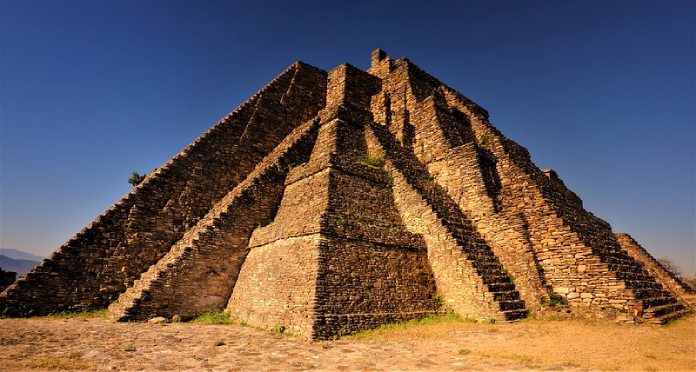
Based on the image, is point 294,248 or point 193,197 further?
point 193,197

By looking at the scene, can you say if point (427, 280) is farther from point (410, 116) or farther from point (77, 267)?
point (77, 267)

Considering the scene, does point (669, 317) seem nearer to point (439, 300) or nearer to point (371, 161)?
point (439, 300)

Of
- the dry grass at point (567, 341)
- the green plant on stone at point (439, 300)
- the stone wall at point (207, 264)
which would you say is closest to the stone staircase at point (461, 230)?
the dry grass at point (567, 341)

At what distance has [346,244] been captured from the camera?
1036 centimetres

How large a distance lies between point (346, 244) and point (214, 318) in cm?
505

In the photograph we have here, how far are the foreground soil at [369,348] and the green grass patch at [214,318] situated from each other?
4.48 feet

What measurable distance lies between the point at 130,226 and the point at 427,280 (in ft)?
35.6

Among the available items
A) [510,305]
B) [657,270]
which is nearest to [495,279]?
[510,305]

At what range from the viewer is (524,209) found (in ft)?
40.4

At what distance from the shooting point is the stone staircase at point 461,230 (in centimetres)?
985

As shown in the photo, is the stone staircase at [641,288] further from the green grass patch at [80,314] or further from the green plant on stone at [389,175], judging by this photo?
the green grass patch at [80,314]

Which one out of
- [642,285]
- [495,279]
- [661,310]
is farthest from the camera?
[642,285]

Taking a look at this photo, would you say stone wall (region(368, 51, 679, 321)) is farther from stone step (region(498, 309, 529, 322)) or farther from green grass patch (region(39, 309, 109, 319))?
green grass patch (region(39, 309, 109, 319))

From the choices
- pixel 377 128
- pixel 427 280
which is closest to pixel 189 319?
pixel 427 280
